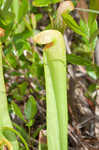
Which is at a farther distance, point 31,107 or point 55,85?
point 31,107

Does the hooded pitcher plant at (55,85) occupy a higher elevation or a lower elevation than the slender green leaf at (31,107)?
higher

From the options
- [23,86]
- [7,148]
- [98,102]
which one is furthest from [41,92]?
[7,148]

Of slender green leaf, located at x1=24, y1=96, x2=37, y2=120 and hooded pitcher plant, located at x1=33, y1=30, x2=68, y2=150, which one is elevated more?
hooded pitcher plant, located at x1=33, y1=30, x2=68, y2=150

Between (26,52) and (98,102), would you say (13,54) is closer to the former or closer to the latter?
(26,52)

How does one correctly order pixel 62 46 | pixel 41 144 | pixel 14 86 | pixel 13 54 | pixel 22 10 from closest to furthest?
1. pixel 62 46
2. pixel 41 144
3. pixel 22 10
4. pixel 13 54
5. pixel 14 86

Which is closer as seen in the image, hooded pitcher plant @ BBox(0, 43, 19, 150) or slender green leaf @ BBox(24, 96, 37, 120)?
hooded pitcher plant @ BBox(0, 43, 19, 150)

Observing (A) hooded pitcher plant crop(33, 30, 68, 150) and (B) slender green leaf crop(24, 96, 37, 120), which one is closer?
(A) hooded pitcher plant crop(33, 30, 68, 150)

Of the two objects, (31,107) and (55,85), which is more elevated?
(55,85)

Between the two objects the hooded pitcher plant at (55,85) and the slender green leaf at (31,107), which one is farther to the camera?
the slender green leaf at (31,107)
